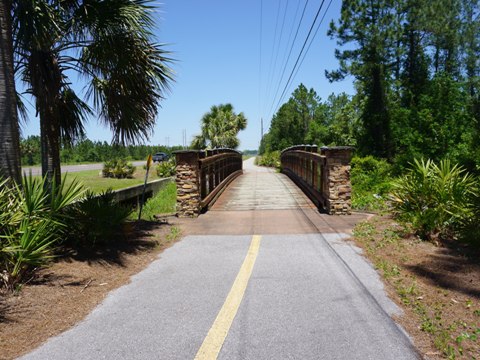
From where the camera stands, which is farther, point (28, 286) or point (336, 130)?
point (336, 130)

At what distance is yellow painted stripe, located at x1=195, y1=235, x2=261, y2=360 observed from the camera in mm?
3445

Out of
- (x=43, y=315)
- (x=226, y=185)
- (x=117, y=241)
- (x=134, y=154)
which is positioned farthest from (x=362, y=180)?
(x=134, y=154)

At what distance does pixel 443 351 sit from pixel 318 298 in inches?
61.5

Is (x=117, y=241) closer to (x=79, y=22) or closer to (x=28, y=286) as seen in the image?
(x=28, y=286)

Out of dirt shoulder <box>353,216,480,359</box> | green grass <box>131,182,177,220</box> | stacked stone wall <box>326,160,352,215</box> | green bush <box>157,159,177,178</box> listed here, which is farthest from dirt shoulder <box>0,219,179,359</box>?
green bush <box>157,159,177,178</box>

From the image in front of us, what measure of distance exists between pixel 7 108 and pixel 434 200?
24.9ft

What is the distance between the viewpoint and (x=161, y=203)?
15.4 m

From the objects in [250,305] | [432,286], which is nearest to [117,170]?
[250,305]

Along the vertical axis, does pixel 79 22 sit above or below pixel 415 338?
above

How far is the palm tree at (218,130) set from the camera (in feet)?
148

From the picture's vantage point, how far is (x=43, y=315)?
419 cm

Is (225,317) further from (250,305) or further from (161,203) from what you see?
(161,203)

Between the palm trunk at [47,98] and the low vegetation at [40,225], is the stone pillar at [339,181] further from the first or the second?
the palm trunk at [47,98]

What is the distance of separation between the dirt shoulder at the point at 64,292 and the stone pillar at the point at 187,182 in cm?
311
